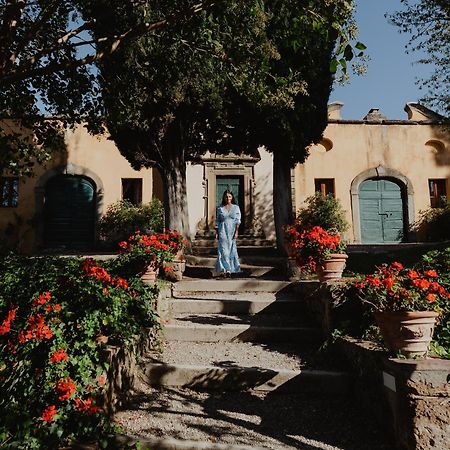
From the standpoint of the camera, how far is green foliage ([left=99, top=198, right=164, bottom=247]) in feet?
42.7

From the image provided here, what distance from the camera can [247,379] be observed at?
374 centimetres

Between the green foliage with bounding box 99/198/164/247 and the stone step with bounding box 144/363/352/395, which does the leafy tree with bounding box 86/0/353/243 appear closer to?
the stone step with bounding box 144/363/352/395

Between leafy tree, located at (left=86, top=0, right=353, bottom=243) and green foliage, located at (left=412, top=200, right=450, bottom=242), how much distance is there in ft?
25.4

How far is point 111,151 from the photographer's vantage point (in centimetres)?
1445

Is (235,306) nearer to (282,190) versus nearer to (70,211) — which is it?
(282,190)

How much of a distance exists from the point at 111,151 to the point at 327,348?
12.3m

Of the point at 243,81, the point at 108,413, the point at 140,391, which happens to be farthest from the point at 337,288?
the point at 243,81

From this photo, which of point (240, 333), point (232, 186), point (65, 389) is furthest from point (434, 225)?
point (65, 389)

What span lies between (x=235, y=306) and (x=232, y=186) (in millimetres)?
8574

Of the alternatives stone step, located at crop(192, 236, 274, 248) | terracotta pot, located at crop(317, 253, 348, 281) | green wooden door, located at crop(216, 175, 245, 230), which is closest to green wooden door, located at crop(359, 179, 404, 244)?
stone step, located at crop(192, 236, 274, 248)

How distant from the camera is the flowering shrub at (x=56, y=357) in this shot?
267 cm

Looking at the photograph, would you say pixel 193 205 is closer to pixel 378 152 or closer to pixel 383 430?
pixel 378 152

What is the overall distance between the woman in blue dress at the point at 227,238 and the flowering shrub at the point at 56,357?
13.9 feet

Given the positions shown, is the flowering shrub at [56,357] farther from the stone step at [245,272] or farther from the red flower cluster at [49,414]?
the stone step at [245,272]
